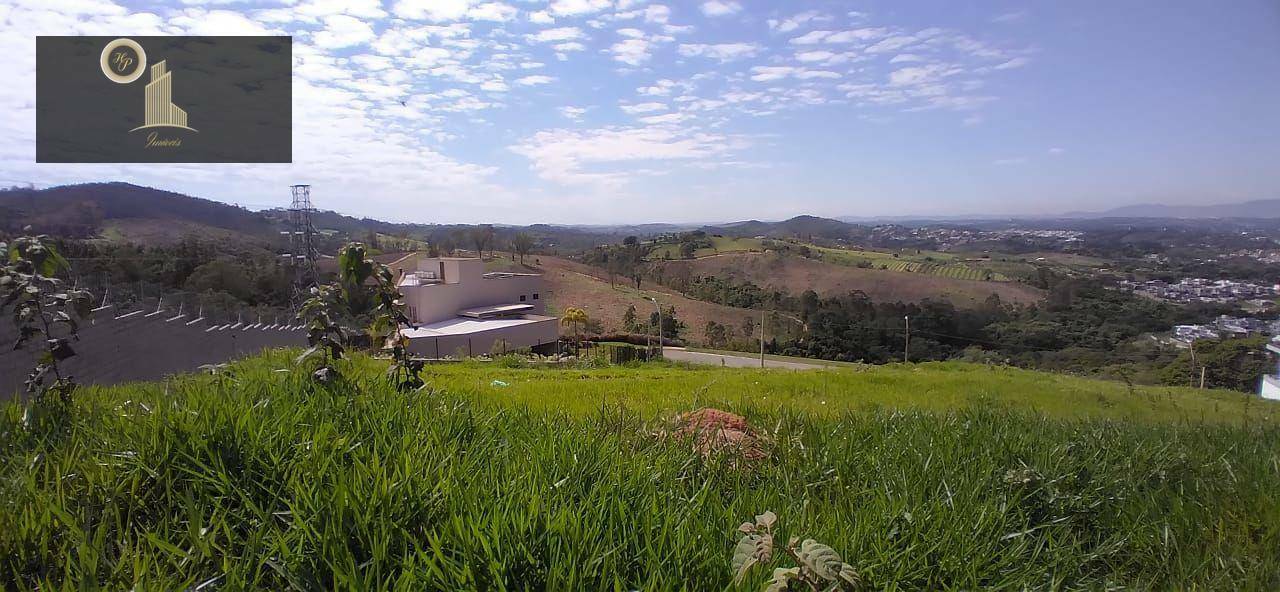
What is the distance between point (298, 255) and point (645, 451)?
9.28m

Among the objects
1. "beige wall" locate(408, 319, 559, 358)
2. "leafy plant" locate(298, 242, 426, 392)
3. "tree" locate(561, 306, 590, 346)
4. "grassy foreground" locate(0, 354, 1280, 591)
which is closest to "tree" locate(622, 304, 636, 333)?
"tree" locate(561, 306, 590, 346)

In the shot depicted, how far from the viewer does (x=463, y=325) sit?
25.6 metres

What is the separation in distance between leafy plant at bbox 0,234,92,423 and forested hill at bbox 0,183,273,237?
299 centimetres

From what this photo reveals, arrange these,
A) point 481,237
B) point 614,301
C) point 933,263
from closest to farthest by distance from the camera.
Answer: point 614,301, point 481,237, point 933,263

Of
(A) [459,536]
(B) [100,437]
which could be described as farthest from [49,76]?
(A) [459,536]

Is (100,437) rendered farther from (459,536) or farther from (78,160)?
(78,160)

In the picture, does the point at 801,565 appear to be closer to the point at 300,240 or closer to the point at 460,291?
the point at 300,240

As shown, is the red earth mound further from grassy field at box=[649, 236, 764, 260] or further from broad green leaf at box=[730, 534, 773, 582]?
grassy field at box=[649, 236, 764, 260]

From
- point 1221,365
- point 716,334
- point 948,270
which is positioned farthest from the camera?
point 948,270

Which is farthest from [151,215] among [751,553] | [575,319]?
[575,319]

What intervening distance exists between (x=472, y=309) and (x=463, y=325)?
3256mm

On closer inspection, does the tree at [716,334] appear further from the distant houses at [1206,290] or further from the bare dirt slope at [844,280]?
the distant houses at [1206,290]

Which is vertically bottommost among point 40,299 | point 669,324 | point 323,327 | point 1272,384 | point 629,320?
point 669,324

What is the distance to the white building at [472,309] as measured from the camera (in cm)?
2345
